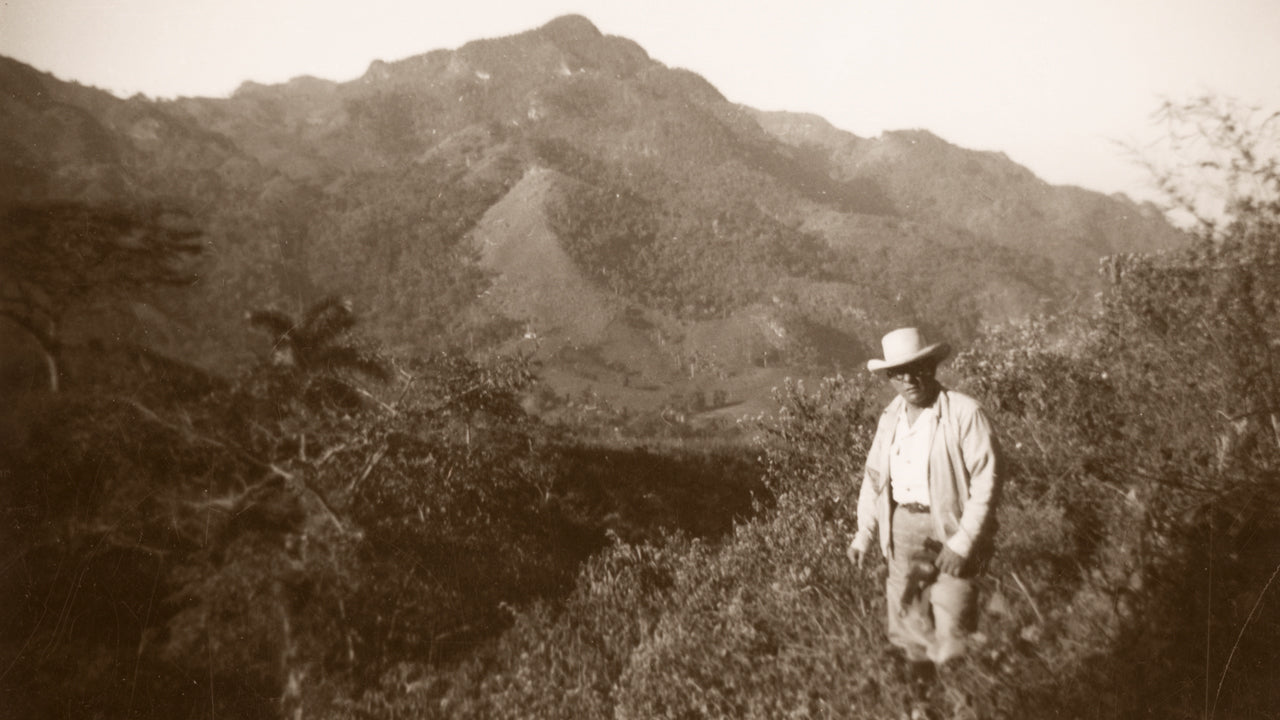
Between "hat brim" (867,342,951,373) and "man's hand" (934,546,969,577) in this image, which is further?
"hat brim" (867,342,951,373)

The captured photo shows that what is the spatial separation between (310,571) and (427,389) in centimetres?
500

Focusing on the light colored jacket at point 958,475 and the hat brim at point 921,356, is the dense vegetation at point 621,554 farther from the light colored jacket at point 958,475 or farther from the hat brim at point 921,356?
the hat brim at point 921,356

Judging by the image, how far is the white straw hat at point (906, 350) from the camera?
4055 mm

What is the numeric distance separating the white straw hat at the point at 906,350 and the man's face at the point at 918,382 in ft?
0.15

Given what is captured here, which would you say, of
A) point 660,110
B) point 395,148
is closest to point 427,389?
point 395,148

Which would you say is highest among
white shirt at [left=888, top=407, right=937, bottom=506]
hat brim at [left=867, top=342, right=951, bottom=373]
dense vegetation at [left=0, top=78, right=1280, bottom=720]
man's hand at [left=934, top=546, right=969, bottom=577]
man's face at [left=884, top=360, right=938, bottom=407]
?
hat brim at [left=867, top=342, right=951, bottom=373]

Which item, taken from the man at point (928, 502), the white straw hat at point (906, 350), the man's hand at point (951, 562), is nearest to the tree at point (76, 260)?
the white straw hat at point (906, 350)

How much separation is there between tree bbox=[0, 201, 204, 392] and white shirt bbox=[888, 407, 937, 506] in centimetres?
751

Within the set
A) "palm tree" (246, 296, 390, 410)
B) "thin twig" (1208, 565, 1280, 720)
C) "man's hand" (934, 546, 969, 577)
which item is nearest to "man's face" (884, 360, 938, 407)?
"man's hand" (934, 546, 969, 577)

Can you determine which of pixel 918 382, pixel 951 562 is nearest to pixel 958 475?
pixel 951 562

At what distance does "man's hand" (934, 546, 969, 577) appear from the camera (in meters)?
3.58

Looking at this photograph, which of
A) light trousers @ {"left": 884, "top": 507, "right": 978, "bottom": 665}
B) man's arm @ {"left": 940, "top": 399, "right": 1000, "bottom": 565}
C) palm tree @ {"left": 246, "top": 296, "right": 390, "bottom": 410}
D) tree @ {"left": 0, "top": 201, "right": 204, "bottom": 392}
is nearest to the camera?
man's arm @ {"left": 940, "top": 399, "right": 1000, "bottom": 565}

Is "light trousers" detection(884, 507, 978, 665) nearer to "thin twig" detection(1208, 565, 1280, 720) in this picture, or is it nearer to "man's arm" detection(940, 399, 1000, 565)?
"man's arm" detection(940, 399, 1000, 565)

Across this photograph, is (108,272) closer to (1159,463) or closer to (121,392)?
(121,392)
